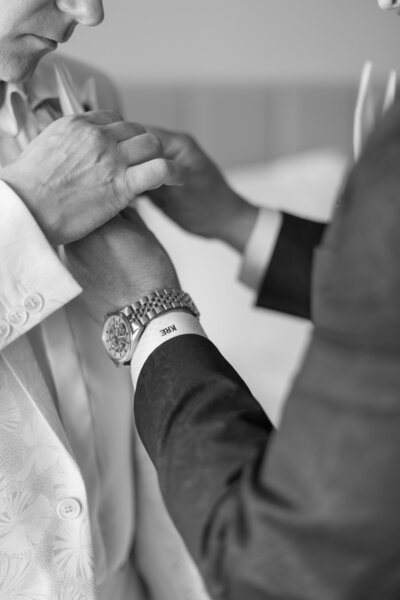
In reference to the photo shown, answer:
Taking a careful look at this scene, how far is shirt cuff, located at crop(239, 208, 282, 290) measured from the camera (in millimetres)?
1083

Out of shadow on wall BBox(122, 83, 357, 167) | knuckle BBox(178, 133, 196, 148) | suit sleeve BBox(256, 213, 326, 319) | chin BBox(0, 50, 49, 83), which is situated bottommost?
shadow on wall BBox(122, 83, 357, 167)

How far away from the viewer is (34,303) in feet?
2.35

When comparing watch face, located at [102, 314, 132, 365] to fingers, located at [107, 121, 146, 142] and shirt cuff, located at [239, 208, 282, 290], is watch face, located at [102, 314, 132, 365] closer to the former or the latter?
fingers, located at [107, 121, 146, 142]

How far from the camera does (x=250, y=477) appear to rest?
0.53m

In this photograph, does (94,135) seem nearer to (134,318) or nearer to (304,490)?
(134,318)

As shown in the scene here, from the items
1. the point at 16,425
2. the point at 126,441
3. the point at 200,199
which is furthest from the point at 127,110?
the point at 16,425

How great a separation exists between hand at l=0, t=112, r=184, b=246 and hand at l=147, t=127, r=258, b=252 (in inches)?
9.2

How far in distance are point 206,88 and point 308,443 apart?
188 centimetres

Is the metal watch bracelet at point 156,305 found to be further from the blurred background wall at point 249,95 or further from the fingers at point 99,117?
the blurred background wall at point 249,95

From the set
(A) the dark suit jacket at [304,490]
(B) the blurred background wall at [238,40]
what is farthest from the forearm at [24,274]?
(B) the blurred background wall at [238,40]

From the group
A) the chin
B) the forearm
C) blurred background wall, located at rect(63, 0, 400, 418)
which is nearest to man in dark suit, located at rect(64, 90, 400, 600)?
the forearm

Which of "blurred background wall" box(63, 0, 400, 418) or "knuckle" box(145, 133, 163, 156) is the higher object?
"knuckle" box(145, 133, 163, 156)

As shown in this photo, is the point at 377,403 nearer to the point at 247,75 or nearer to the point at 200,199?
the point at 200,199

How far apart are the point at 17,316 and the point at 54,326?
0.15 metres
